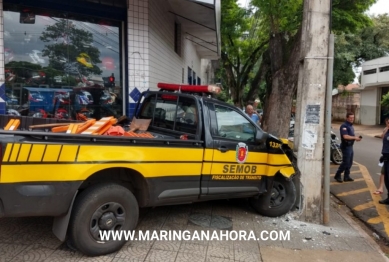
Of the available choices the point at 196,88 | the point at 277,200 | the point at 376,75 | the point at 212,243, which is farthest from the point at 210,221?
the point at 376,75

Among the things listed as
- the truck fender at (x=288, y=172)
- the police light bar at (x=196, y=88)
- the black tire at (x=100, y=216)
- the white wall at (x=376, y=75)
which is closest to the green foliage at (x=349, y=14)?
the truck fender at (x=288, y=172)

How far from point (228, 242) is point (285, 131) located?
5695 mm

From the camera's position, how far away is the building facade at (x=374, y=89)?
1048 inches

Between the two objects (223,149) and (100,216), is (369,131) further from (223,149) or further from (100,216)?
(100,216)

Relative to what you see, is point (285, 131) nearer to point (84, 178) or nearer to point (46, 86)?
point (46, 86)

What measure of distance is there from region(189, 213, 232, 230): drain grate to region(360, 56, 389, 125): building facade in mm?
26127

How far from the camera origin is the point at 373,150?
45.8ft

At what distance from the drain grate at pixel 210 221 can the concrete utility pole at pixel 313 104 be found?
1244 mm

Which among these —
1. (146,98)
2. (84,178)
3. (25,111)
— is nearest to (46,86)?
(25,111)

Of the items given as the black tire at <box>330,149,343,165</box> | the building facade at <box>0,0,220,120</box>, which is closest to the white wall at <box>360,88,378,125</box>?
the black tire at <box>330,149,343,165</box>

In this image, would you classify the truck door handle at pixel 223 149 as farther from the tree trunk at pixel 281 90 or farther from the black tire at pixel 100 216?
the tree trunk at pixel 281 90

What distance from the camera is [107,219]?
3.58 metres

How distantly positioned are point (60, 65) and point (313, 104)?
4983 millimetres

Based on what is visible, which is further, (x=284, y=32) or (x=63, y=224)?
(x=284, y=32)
